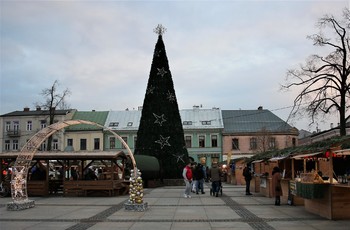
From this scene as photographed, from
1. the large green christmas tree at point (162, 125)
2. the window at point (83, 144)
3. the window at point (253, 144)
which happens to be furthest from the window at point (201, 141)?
the large green christmas tree at point (162, 125)

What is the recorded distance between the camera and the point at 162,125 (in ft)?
116

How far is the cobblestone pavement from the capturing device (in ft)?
42.1

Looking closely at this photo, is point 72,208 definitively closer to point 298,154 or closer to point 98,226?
point 98,226

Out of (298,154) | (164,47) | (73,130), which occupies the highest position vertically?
(164,47)

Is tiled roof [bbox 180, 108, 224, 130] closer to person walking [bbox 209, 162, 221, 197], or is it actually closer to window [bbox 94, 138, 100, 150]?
window [bbox 94, 138, 100, 150]

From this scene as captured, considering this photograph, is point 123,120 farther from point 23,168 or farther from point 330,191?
point 330,191

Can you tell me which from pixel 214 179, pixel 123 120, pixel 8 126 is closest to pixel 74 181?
pixel 214 179

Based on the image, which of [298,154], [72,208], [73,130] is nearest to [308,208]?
[298,154]

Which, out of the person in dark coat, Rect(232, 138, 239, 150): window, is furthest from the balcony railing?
the person in dark coat

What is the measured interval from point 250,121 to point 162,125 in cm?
3612

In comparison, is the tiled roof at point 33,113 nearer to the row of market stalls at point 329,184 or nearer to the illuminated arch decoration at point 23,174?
the illuminated arch decoration at point 23,174

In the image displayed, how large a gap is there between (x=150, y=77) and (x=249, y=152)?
33.2m

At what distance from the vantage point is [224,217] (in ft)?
48.5

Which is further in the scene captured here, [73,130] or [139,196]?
[73,130]
